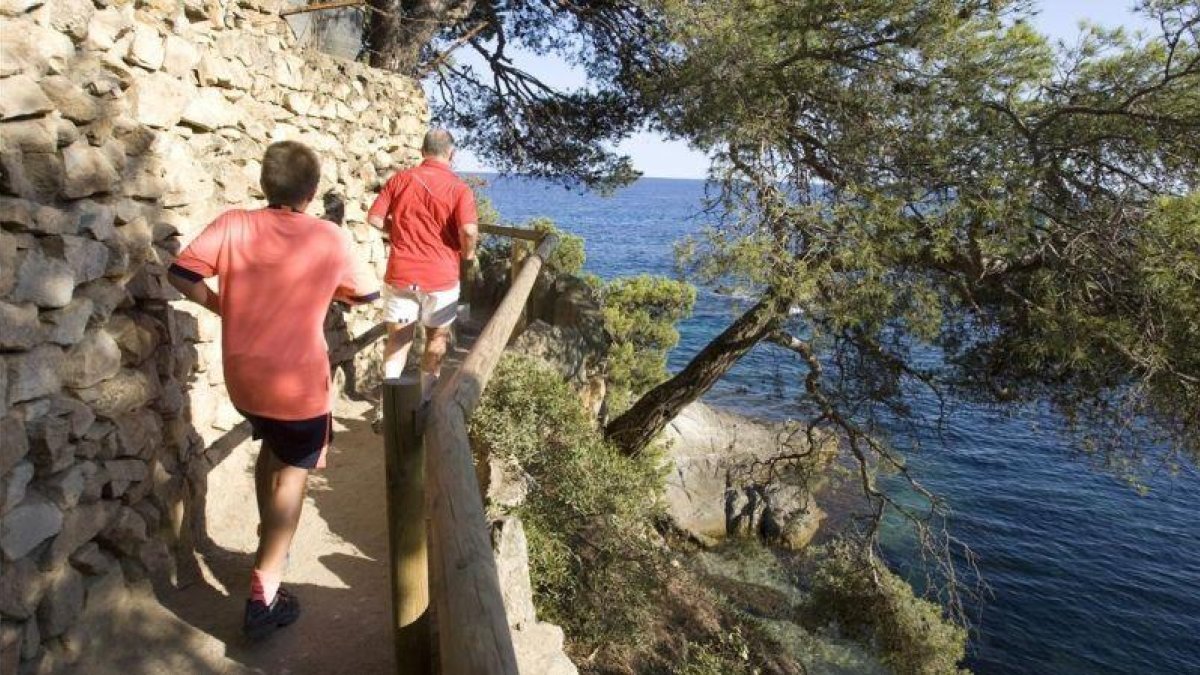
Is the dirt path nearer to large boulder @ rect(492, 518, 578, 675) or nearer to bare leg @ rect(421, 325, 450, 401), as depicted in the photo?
large boulder @ rect(492, 518, 578, 675)

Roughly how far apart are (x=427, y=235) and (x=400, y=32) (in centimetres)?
488

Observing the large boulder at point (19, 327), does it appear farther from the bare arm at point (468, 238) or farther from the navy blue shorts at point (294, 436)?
the bare arm at point (468, 238)

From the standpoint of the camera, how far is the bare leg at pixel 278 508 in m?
2.65

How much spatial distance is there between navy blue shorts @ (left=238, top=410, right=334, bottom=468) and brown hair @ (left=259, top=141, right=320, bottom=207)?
0.72 metres

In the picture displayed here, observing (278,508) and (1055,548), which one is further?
(1055,548)

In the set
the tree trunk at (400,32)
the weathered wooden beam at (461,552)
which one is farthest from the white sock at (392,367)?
the tree trunk at (400,32)

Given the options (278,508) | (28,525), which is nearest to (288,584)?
(278,508)

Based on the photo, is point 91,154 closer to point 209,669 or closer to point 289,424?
point 289,424

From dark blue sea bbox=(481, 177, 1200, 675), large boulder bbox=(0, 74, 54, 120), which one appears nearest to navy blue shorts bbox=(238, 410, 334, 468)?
large boulder bbox=(0, 74, 54, 120)

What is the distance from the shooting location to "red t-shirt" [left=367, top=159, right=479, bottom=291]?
4176mm

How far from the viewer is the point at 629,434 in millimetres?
7918

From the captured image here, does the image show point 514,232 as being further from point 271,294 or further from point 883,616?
point 883,616

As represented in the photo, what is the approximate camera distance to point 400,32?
320 inches

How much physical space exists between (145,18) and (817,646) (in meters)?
9.06
